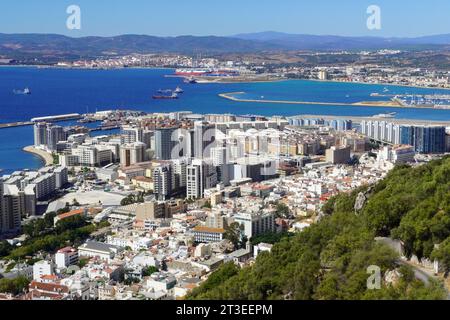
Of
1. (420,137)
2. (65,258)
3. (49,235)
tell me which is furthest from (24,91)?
(65,258)

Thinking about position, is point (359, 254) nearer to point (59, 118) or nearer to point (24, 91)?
point (59, 118)

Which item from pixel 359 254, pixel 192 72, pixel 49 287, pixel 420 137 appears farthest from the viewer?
pixel 192 72

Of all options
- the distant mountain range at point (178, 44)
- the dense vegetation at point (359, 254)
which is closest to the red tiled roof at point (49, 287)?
the dense vegetation at point (359, 254)

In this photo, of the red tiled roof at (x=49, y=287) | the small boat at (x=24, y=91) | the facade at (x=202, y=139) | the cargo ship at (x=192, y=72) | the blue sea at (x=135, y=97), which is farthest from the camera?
the cargo ship at (x=192, y=72)

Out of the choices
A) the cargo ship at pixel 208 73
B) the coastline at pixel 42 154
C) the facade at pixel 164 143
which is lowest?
the coastline at pixel 42 154

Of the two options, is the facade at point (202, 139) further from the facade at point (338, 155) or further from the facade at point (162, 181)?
the facade at point (162, 181)
